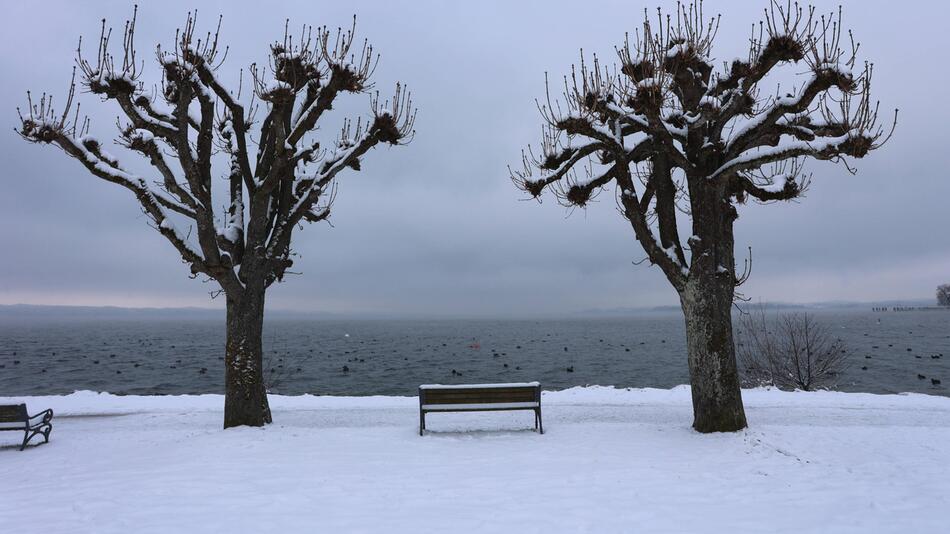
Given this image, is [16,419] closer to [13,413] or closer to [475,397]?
[13,413]

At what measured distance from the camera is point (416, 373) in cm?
3906

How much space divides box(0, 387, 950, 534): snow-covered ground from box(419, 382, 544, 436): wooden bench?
54 cm

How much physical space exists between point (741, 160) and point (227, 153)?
1203 cm

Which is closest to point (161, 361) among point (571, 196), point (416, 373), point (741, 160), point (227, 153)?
point (416, 373)

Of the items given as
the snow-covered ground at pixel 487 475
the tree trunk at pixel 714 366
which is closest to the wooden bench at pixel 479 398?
the snow-covered ground at pixel 487 475

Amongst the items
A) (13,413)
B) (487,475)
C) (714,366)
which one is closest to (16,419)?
(13,413)

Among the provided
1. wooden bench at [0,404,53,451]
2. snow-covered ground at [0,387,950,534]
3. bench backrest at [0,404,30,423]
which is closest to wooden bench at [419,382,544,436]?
snow-covered ground at [0,387,950,534]

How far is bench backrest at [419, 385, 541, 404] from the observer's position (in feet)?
33.8

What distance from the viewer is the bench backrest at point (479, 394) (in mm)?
10305

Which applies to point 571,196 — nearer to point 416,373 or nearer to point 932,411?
point 932,411

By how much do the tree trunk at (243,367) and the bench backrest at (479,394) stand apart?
3.81 metres

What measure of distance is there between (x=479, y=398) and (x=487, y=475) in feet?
9.95

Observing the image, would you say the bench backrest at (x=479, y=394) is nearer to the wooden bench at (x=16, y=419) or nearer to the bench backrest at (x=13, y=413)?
the wooden bench at (x=16, y=419)

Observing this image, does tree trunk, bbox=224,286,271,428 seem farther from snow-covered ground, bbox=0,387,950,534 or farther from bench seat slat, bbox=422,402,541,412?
bench seat slat, bbox=422,402,541,412
